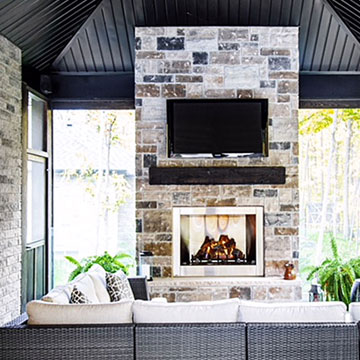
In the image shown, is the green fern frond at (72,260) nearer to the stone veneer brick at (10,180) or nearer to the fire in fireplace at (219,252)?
the stone veneer brick at (10,180)

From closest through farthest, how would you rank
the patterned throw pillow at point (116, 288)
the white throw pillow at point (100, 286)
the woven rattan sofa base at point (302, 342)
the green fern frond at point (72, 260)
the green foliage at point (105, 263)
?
the woven rattan sofa base at point (302, 342) → the white throw pillow at point (100, 286) → the patterned throw pillow at point (116, 288) → the green foliage at point (105, 263) → the green fern frond at point (72, 260)

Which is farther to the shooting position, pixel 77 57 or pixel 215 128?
pixel 77 57

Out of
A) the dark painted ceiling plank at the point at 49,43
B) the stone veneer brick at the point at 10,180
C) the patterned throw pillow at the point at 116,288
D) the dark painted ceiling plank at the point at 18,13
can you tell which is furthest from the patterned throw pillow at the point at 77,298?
the dark painted ceiling plank at the point at 49,43

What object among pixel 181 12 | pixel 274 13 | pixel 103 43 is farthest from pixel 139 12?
pixel 274 13

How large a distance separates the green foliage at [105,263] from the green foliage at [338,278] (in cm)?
236

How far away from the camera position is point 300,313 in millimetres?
3691

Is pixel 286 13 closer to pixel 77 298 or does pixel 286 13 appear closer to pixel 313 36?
pixel 313 36

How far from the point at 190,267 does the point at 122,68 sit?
2714mm

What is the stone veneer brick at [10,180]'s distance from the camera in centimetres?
600

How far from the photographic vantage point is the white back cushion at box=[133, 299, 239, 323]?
146 inches

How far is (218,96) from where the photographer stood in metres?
7.06

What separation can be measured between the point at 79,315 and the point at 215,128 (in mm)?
3641

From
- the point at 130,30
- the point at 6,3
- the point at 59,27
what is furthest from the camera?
the point at 130,30

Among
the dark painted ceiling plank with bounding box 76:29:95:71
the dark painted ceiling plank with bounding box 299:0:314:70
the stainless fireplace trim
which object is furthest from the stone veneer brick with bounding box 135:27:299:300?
the dark painted ceiling plank with bounding box 76:29:95:71
